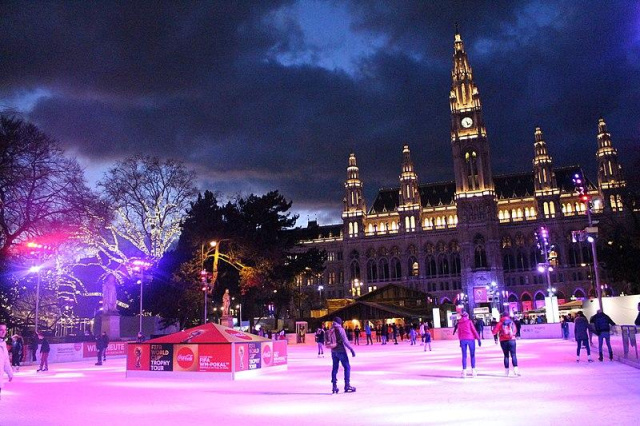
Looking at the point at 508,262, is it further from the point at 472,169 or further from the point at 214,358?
the point at 214,358

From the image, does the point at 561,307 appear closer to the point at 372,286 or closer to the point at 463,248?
the point at 463,248

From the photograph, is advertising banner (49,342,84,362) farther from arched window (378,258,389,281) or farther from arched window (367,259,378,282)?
arched window (378,258,389,281)

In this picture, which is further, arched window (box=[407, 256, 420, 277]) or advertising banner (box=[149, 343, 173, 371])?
arched window (box=[407, 256, 420, 277])

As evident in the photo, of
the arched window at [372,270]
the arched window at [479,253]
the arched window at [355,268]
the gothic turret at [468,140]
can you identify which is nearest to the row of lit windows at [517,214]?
the gothic turret at [468,140]

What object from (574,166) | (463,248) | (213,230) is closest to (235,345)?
(213,230)

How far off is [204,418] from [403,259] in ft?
352

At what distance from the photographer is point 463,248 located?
107m

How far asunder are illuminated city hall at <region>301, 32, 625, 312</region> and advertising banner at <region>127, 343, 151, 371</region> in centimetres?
8808

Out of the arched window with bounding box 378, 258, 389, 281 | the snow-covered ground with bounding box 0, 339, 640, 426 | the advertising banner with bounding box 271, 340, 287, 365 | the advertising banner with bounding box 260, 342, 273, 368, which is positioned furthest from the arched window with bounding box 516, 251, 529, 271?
the advertising banner with bounding box 260, 342, 273, 368

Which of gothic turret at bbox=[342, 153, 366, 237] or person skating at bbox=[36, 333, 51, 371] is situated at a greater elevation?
gothic turret at bbox=[342, 153, 366, 237]

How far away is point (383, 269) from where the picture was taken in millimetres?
116000

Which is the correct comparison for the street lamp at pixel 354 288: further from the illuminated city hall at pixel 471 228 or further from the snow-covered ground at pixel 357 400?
the snow-covered ground at pixel 357 400

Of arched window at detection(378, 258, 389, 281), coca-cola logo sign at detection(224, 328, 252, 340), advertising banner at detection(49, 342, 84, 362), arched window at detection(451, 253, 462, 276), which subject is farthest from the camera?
arched window at detection(378, 258, 389, 281)

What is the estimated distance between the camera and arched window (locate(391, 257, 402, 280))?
4518 inches
